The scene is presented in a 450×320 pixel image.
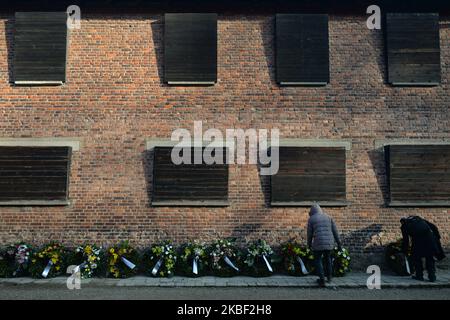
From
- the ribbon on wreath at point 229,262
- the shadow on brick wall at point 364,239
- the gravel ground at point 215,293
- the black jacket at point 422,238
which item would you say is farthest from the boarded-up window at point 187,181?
the black jacket at point 422,238

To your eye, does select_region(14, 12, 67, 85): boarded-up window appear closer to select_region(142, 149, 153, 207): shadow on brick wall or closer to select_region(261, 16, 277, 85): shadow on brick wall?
select_region(142, 149, 153, 207): shadow on brick wall

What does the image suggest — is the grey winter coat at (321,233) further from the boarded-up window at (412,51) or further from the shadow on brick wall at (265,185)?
the boarded-up window at (412,51)

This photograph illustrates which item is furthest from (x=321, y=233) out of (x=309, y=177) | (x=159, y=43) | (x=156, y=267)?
(x=159, y=43)

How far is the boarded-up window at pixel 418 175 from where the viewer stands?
10.5 meters

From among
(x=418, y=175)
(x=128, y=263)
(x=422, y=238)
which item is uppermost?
(x=418, y=175)

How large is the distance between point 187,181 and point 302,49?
191 inches

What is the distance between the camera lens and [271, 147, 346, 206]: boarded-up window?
411 inches

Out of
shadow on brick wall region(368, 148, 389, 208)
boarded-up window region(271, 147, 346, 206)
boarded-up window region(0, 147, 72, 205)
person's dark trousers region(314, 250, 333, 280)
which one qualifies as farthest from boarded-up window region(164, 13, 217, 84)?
person's dark trousers region(314, 250, 333, 280)

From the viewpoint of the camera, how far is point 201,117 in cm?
1076

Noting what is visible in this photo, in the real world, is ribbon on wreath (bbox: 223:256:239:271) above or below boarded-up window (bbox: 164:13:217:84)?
below

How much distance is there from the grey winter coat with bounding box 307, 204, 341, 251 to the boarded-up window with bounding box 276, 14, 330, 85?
412 cm

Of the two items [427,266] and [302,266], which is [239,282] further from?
[427,266]

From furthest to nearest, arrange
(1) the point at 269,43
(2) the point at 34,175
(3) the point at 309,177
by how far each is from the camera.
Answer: (1) the point at 269,43 → (3) the point at 309,177 → (2) the point at 34,175

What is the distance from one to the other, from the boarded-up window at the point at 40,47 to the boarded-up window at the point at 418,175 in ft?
30.5
